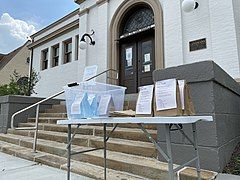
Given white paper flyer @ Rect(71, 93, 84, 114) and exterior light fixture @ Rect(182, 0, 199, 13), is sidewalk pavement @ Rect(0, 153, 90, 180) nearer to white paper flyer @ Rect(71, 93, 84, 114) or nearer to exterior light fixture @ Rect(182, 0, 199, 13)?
white paper flyer @ Rect(71, 93, 84, 114)

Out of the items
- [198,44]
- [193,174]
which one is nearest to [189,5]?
[198,44]

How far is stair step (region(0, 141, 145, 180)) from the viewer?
268cm

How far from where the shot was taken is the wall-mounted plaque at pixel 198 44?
536 centimetres

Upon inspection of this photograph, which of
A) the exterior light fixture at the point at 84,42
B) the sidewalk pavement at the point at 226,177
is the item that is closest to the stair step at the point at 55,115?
the exterior light fixture at the point at 84,42

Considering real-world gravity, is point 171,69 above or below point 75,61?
below

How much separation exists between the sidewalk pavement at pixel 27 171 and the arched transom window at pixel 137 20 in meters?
5.09

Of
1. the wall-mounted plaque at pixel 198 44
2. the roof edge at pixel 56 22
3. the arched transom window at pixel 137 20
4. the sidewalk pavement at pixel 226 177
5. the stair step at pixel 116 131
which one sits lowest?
the sidewalk pavement at pixel 226 177

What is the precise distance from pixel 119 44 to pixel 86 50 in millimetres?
1447

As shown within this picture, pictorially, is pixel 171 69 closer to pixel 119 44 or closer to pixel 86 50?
pixel 119 44

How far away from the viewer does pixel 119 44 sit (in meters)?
7.63

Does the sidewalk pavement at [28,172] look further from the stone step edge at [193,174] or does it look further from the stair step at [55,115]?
the stair step at [55,115]

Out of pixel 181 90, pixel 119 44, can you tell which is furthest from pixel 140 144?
pixel 119 44

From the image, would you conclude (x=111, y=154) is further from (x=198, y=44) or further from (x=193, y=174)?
(x=198, y=44)

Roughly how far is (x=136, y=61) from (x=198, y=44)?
2.28 m
